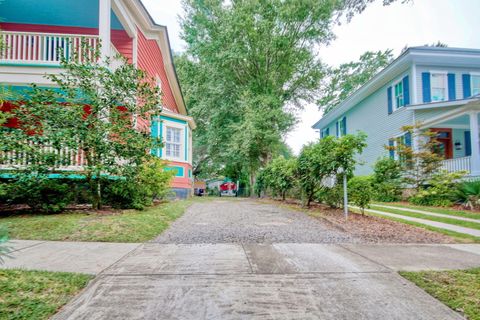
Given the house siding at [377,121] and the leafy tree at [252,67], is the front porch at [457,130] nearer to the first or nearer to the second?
the house siding at [377,121]

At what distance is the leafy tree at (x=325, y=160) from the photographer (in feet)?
22.1

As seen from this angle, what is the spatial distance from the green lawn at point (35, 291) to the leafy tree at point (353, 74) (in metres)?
22.5

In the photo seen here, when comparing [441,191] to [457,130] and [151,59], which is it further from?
[151,59]

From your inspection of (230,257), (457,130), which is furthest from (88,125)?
(457,130)

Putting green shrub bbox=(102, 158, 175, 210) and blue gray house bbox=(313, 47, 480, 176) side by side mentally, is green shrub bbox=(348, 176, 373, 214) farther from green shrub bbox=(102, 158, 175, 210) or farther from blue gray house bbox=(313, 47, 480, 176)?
green shrub bbox=(102, 158, 175, 210)

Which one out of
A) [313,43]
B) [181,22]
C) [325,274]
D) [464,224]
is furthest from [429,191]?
[181,22]

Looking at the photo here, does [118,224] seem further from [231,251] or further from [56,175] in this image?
[56,175]

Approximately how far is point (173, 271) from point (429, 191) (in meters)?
10.3

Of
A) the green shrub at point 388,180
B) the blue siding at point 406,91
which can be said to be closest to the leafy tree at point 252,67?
the blue siding at point 406,91

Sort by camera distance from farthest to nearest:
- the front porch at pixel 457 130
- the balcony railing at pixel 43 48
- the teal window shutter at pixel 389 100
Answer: the teal window shutter at pixel 389 100 → the front porch at pixel 457 130 → the balcony railing at pixel 43 48

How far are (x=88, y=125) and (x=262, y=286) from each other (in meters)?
5.53

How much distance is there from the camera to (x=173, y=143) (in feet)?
41.3

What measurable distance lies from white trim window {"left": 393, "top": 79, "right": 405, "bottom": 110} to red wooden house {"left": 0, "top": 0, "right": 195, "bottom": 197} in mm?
11089

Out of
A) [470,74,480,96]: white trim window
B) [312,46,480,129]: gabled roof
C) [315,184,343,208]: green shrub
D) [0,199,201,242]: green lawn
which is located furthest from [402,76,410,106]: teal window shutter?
[0,199,201,242]: green lawn
